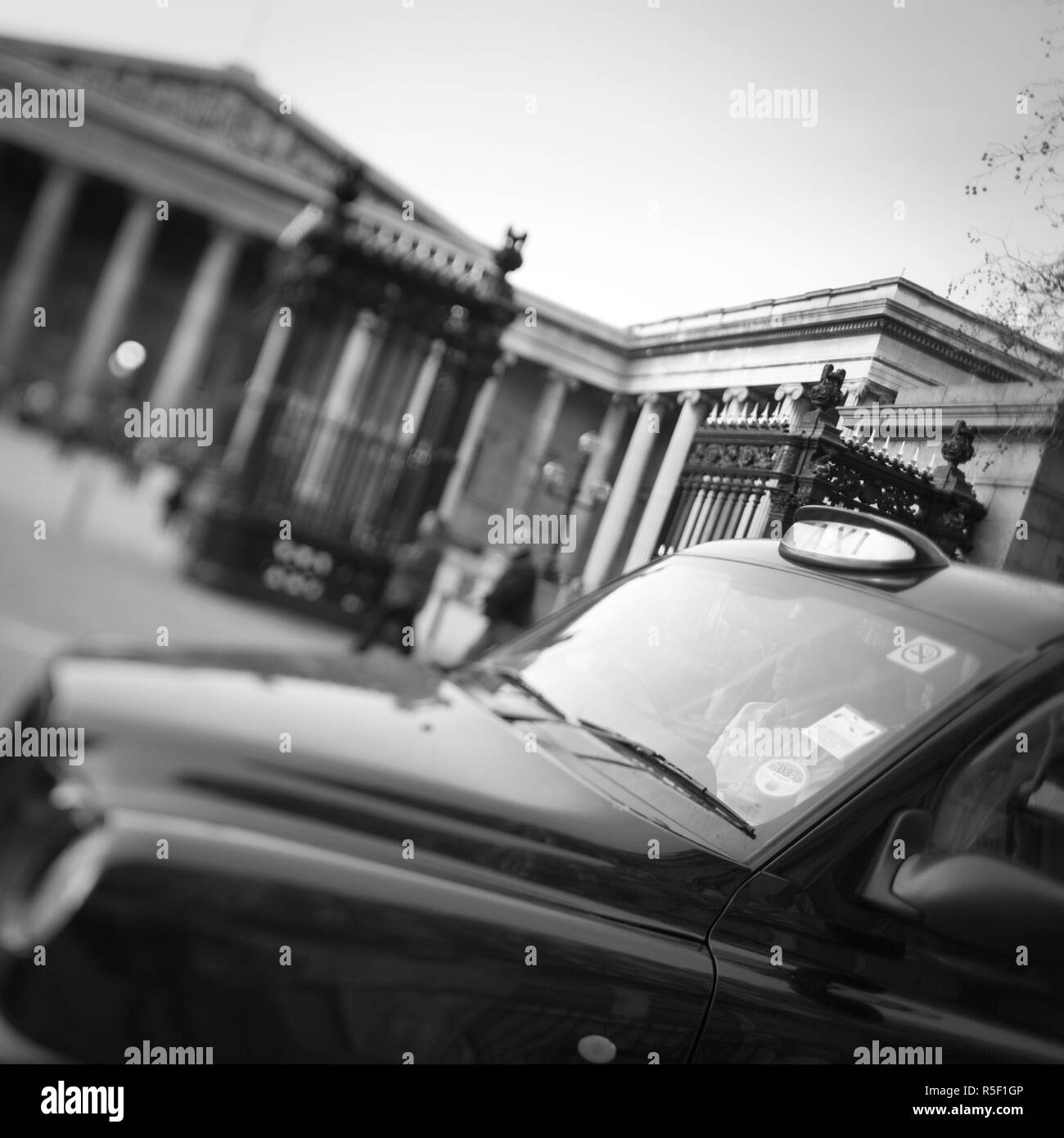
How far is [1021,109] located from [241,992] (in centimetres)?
255

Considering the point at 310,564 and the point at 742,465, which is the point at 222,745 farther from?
the point at 310,564

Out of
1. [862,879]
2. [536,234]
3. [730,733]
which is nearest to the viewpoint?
[862,879]

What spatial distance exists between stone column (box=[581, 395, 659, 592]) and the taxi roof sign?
82 centimetres

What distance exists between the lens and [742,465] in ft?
8.73

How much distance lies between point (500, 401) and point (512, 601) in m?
2.41

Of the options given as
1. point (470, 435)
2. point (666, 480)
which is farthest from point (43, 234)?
point (666, 480)

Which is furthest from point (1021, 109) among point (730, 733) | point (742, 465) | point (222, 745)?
Answer: point (222, 745)

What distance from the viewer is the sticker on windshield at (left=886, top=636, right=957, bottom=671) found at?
182 centimetres

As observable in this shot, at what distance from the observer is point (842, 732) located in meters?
1.84

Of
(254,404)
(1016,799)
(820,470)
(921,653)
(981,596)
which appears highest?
(254,404)

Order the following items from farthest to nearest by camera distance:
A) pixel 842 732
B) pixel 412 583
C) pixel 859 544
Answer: pixel 412 583 → pixel 859 544 → pixel 842 732

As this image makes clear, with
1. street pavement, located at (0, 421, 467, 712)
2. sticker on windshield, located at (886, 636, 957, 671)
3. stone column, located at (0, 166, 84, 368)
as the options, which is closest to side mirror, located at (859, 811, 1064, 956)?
sticker on windshield, located at (886, 636, 957, 671)

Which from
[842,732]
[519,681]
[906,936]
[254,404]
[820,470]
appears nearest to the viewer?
[906,936]

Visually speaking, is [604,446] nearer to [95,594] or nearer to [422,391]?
[95,594]
